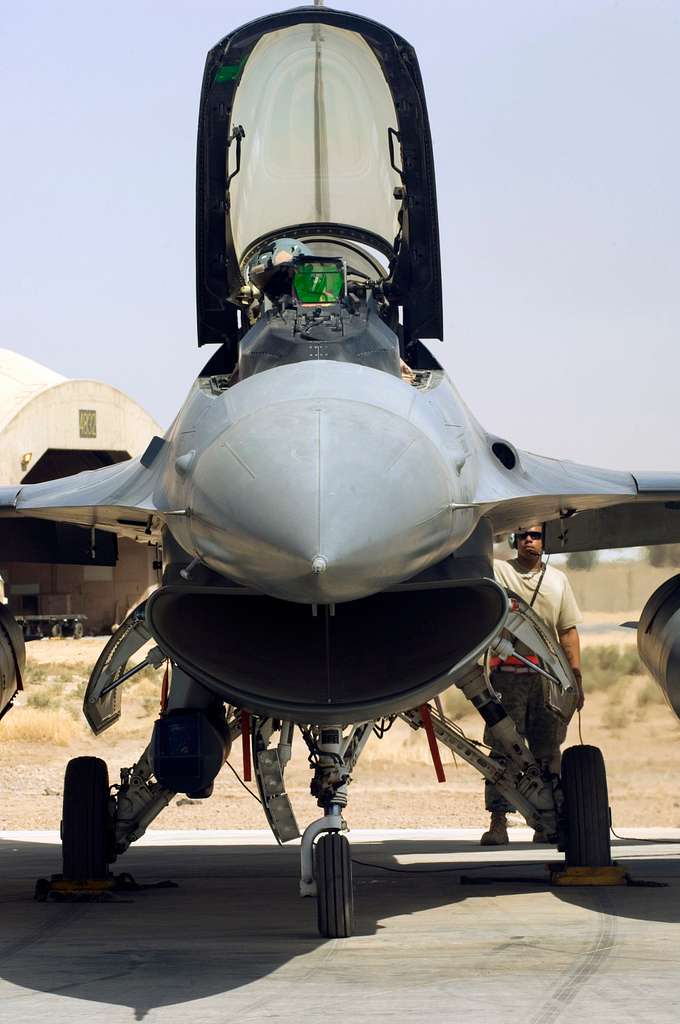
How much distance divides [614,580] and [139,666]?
21528mm

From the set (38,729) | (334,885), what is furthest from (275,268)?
(38,729)

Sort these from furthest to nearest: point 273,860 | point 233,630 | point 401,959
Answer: point 273,860 → point 233,630 → point 401,959

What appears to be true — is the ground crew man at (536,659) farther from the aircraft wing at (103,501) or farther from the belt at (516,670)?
the aircraft wing at (103,501)

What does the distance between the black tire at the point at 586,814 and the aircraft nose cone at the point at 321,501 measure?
3505 millimetres

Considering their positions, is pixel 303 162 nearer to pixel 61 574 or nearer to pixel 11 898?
pixel 11 898

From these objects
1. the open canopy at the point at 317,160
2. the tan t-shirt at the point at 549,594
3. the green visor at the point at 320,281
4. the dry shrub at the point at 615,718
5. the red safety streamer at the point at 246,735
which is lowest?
the red safety streamer at the point at 246,735

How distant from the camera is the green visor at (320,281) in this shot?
23.5 ft

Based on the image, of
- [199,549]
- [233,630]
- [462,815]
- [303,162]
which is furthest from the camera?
[462,815]

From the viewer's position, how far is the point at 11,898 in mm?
8469

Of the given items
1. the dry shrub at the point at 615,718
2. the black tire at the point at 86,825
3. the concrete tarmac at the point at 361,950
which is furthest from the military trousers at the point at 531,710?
the dry shrub at the point at 615,718

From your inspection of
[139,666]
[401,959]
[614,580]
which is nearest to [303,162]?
[139,666]

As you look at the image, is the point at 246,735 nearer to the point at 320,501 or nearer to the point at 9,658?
the point at 9,658

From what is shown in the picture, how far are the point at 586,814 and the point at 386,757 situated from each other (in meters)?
12.0

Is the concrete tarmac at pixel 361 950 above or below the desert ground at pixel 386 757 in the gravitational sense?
below
